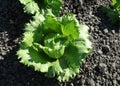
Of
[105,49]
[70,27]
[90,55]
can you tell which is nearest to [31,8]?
[70,27]

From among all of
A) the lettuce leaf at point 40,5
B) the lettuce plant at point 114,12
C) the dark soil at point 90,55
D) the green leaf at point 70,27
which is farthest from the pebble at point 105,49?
the lettuce leaf at point 40,5

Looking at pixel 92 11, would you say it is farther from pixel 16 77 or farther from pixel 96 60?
pixel 16 77

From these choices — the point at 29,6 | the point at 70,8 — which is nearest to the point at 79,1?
the point at 70,8

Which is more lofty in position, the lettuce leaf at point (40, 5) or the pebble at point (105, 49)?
the lettuce leaf at point (40, 5)

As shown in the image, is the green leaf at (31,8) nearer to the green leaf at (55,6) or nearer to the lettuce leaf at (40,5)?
the lettuce leaf at (40,5)

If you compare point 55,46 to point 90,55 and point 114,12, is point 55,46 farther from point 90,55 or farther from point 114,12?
point 114,12

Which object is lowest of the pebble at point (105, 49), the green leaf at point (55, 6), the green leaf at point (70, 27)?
the pebble at point (105, 49)

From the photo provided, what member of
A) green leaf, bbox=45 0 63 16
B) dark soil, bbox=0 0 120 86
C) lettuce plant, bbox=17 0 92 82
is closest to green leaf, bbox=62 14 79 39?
lettuce plant, bbox=17 0 92 82

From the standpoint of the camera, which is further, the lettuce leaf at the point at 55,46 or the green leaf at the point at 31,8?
the green leaf at the point at 31,8
